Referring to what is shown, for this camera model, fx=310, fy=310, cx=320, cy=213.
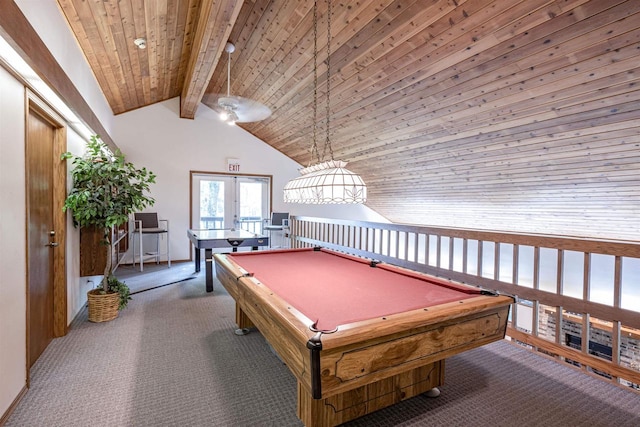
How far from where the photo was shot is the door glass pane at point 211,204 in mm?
6746

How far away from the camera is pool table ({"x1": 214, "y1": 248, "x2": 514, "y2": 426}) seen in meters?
1.23

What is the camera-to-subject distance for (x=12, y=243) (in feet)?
6.22

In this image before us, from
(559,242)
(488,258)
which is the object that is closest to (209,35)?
(559,242)

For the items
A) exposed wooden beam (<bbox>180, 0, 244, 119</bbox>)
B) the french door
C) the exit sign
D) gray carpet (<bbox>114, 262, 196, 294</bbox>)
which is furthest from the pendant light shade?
the french door

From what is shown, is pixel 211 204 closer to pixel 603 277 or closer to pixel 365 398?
pixel 365 398

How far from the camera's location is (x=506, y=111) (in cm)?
337

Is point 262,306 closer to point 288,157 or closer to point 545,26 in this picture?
point 545,26

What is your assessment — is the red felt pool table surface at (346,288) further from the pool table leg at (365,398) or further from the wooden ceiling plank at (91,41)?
the wooden ceiling plank at (91,41)

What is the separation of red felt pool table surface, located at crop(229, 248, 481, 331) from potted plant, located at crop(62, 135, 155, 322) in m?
1.36

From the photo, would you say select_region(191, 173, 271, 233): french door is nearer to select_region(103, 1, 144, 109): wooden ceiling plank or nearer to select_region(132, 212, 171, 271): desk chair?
select_region(132, 212, 171, 271): desk chair

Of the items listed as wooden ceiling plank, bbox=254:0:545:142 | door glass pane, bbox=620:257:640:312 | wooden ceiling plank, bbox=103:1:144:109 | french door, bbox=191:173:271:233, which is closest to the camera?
wooden ceiling plank, bbox=254:0:545:142

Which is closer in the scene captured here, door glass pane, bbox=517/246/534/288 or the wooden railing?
the wooden railing

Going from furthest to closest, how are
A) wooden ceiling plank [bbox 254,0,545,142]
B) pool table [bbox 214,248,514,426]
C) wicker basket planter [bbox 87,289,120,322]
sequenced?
wicker basket planter [bbox 87,289,120,322] < wooden ceiling plank [bbox 254,0,545,142] < pool table [bbox 214,248,514,426]

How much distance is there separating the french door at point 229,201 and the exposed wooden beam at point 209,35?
2445 mm
